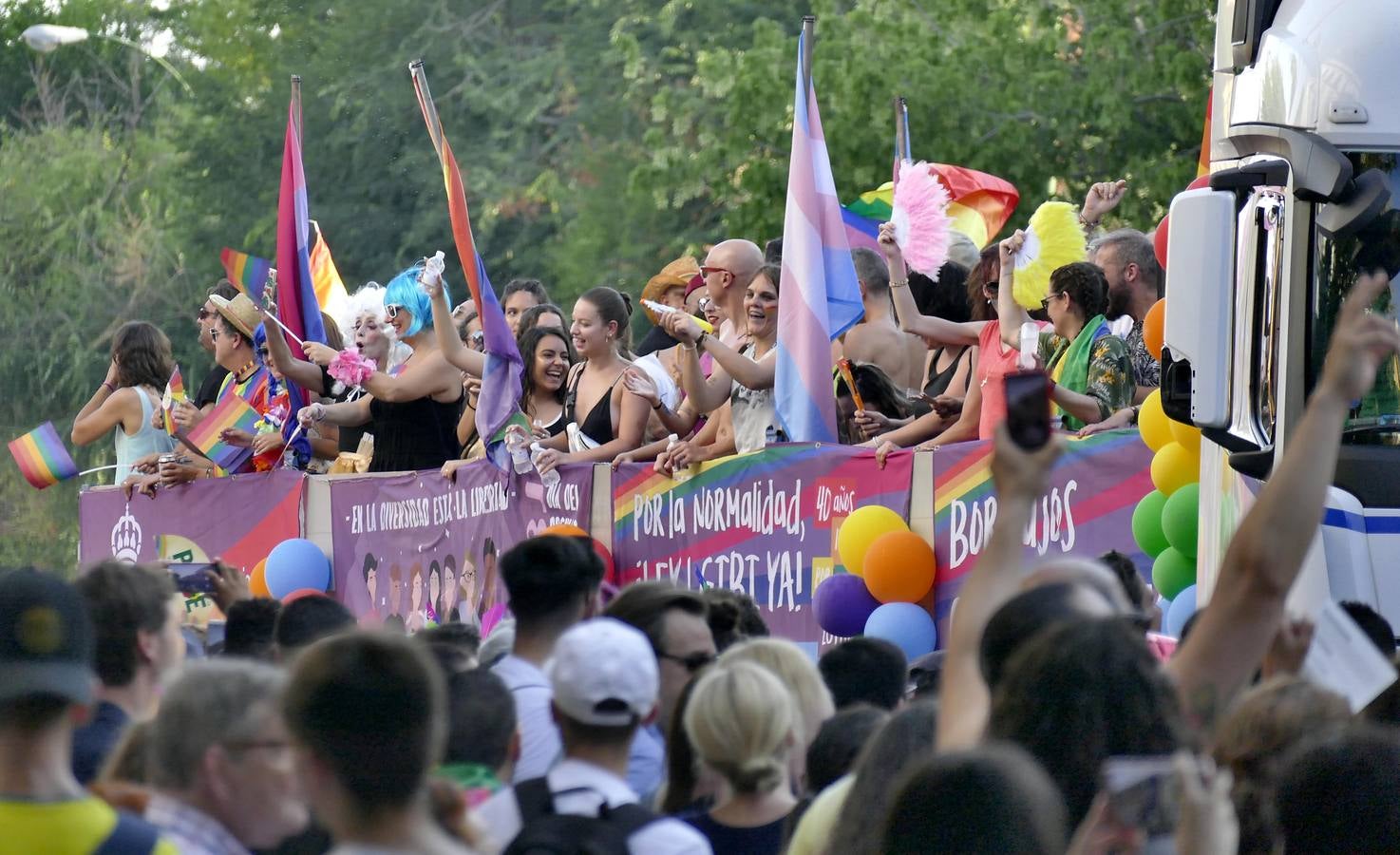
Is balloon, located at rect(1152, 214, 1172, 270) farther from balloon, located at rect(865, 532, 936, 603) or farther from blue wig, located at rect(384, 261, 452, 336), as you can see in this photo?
blue wig, located at rect(384, 261, 452, 336)

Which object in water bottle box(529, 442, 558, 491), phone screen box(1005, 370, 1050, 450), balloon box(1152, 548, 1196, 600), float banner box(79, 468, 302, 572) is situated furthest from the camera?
float banner box(79, 468, 302, 572)

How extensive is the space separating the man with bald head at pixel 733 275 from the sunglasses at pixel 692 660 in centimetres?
603

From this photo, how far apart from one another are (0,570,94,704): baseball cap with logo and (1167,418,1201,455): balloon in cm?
532

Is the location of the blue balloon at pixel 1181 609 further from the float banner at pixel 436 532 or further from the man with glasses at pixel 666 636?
the float banner at pixel 436 532

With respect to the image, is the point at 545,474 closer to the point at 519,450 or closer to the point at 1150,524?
the point at 519,450

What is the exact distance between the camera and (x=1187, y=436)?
27.5 feet

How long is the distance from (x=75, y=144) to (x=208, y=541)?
110 ft

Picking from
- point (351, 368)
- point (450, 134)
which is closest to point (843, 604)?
point (351, 368)

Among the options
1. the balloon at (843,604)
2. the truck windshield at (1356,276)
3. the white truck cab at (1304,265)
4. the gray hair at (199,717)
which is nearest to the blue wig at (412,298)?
the balloon at (843,604)

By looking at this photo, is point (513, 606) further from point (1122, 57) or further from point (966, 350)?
point (1122, 57)

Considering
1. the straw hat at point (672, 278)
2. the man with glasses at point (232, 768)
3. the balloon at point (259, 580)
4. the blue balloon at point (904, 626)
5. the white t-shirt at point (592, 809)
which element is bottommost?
the balloon at point (259, 580)

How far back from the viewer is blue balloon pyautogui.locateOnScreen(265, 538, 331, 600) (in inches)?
557

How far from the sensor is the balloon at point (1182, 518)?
8258mm

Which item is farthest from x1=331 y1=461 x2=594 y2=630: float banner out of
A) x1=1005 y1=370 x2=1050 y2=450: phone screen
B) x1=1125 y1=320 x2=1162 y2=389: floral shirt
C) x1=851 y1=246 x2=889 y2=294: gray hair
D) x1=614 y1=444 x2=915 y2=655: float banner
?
x1=1005 y1=370 x2=1050 y2=450: phone screen
